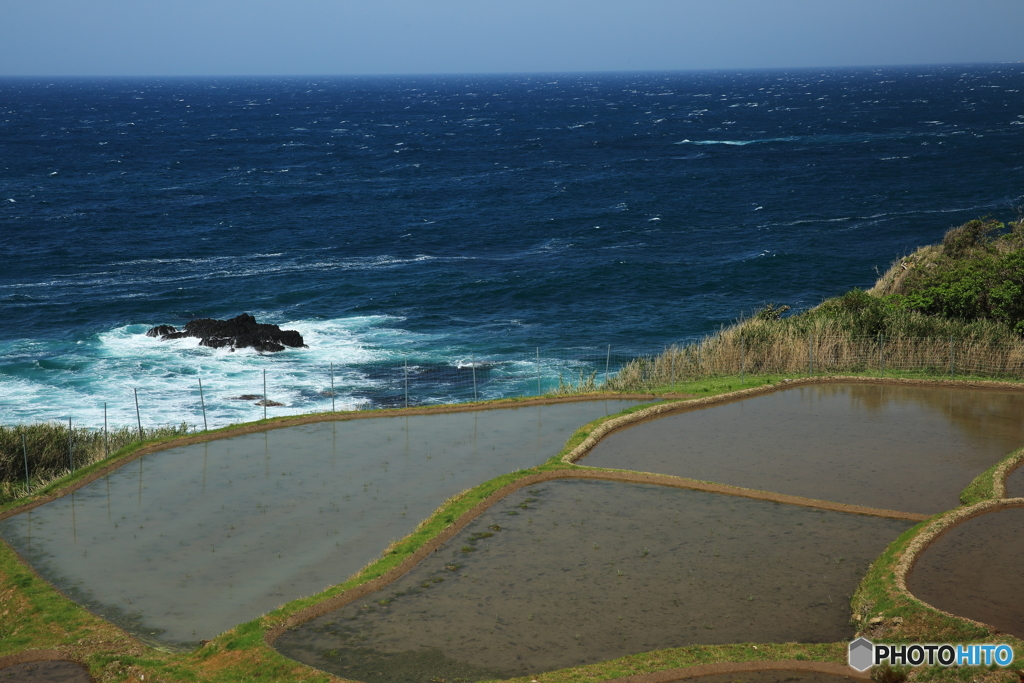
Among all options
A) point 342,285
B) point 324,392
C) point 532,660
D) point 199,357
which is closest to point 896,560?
point 532,660

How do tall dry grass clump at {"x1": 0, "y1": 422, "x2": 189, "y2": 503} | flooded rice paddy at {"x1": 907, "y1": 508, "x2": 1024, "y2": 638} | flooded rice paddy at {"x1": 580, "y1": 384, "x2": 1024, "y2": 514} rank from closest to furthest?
flooded rice paddy at {"x1": 907, "y1": 508, "x2": 1024, "y2": 638}
flooded rice paddy at {"x1": 580, "y1": 384, "x2": 1024, "y2": 514}
tall dry grass clump at {"x1": 0, "y1": 422, "x2": 189, "y2": 503}

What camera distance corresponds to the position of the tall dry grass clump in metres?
28.9

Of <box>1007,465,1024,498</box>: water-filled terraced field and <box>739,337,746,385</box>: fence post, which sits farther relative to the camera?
<box>739,337,746,385</box>: fence post

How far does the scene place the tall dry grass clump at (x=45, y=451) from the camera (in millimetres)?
28922

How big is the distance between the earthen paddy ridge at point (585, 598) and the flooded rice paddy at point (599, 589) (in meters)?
A: 0.08

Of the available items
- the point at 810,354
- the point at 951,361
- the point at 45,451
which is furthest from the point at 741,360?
the point at 45,451

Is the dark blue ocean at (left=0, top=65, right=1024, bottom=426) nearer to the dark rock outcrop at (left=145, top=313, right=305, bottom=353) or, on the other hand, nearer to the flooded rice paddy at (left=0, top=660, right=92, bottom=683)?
the dark rock outcrop at (left=145, top=313, right=305, bottom=353)

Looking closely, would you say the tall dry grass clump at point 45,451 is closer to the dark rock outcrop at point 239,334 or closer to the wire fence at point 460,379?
the wire fence at point 460,379

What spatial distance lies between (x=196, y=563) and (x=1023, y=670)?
15890mm

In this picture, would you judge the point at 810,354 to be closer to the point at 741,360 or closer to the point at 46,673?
the point at 741,360

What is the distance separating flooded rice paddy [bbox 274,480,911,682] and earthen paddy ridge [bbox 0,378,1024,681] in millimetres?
81

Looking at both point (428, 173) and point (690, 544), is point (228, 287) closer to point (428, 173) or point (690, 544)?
point (690, 544)

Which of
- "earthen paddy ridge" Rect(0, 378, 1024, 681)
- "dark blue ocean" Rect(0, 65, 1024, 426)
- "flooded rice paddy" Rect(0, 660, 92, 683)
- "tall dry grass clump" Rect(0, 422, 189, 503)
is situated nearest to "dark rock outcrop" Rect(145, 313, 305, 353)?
"dark blue ocean" Rect(0, 65, 1024, 426)

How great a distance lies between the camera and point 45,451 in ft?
97.8
